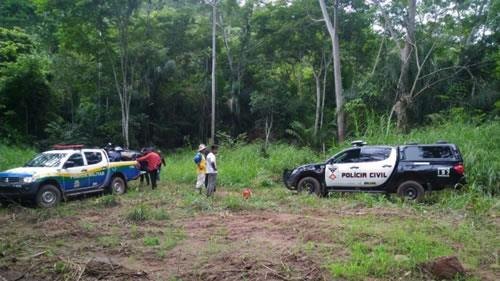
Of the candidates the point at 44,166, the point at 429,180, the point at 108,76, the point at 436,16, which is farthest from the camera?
the point at 108,76

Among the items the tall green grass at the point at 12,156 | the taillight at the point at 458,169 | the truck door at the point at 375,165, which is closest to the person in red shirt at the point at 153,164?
the tall green grass at the point at 12,156

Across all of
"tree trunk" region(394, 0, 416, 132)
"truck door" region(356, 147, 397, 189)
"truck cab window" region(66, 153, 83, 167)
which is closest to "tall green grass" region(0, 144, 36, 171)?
"truck cab window" region(66, 153, 83, 167)

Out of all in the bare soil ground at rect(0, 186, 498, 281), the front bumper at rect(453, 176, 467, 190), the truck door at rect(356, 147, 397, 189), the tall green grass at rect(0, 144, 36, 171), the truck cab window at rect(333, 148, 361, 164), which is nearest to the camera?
the bare soil ground at rect(0, 186, 498, 281)

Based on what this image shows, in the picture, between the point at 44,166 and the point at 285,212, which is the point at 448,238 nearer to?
the point at 285,212

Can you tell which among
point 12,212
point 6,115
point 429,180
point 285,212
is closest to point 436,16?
point 429,180

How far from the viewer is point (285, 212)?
1083cm

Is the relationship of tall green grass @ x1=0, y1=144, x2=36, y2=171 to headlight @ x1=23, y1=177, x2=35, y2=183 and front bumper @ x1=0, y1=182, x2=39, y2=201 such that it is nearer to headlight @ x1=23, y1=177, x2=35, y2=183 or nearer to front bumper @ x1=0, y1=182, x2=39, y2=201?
front bumper @ x1=0, y1=182, x2=39, y2=201

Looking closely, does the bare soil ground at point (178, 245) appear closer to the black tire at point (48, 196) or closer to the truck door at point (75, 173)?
the black tire at point (48, 196)

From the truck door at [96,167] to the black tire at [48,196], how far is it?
128cm

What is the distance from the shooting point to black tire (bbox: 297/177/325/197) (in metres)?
13.6

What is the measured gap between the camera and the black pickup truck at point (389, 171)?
11672mm

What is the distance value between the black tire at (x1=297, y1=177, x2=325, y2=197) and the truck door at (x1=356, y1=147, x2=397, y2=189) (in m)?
1.28

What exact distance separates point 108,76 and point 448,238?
22338 mm

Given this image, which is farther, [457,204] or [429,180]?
[429,180]
